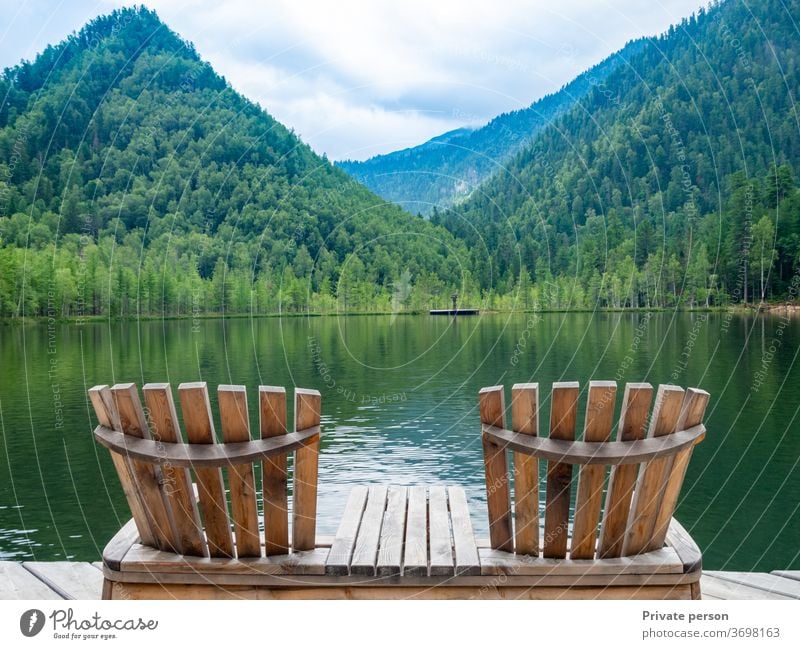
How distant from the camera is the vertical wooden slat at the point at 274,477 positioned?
3.78 metres

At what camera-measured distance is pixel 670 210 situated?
100688 mm

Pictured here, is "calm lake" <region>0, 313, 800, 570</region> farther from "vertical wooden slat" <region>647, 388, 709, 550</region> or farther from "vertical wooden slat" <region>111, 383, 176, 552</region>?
"vertical wooden slat" <region>111, 383, 176, 552</region>

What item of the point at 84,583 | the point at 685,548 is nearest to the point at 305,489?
the point at 685,548

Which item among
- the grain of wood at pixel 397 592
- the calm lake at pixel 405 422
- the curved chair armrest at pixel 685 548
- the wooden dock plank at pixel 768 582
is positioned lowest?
the calm lake at pixel 405 422

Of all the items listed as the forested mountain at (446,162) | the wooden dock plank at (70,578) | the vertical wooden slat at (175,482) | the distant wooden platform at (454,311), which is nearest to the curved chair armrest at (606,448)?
the vertical wooden slat at (175,482)

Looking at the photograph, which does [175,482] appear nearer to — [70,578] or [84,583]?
[84,583]

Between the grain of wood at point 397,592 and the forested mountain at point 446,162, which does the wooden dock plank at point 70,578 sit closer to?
the grain of wood at point 397,592

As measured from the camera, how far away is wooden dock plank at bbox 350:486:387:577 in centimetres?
385

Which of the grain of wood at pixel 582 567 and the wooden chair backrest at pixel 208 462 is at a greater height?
the wooden chair backrest at pixel 208 462

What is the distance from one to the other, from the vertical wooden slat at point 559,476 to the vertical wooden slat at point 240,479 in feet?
5.23

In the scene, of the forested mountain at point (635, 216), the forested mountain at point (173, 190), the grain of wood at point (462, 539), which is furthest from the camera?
the forested mountain at point (635, 216)

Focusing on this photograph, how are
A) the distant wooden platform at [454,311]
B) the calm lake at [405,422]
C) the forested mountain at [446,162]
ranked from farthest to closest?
the distant wooden platform at [454,311] → the forested mountain at [446,162] → the calm lake at [405,422]

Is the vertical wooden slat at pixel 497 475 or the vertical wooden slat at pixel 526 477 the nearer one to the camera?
the vertical wooden slat at pixel 526 477
